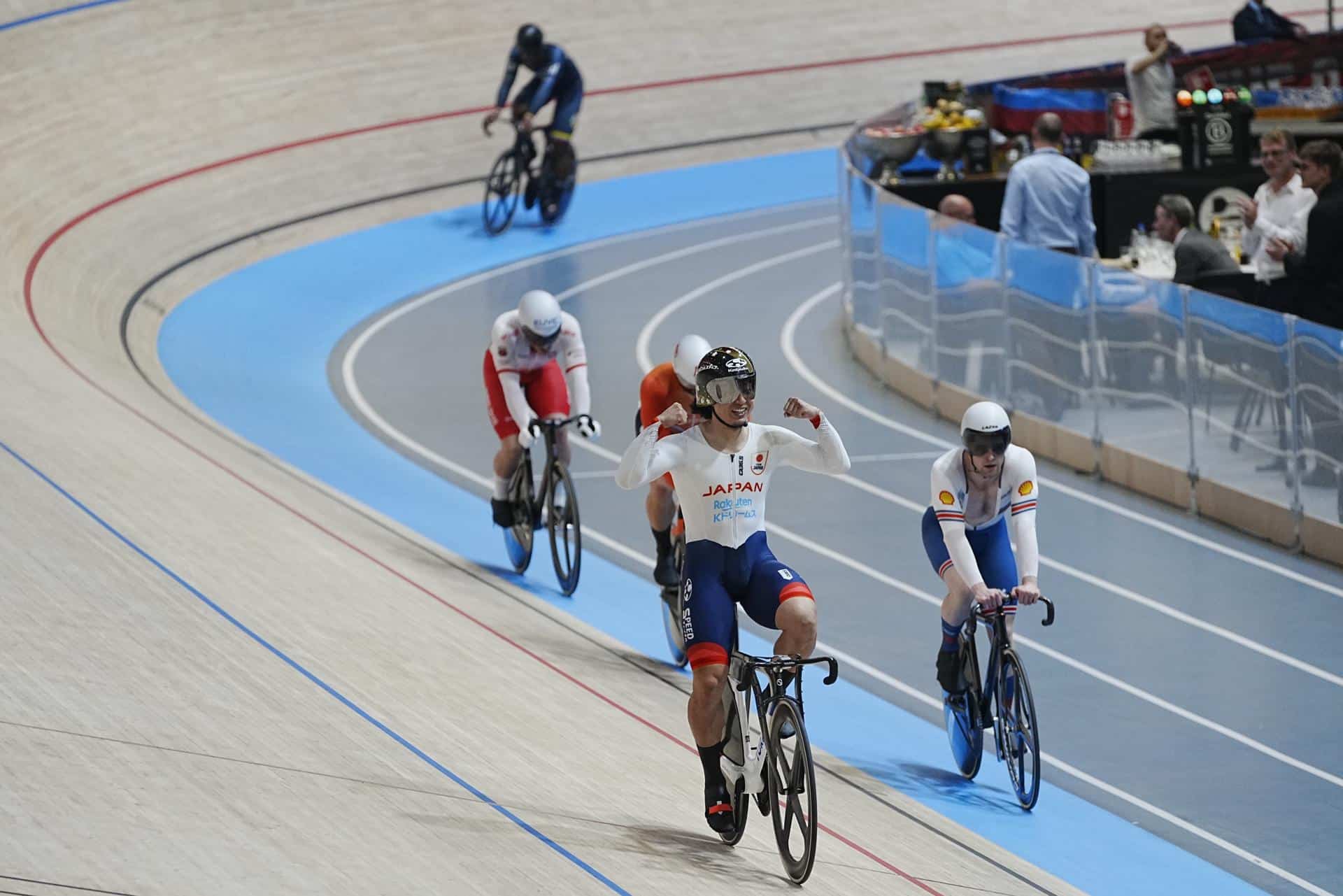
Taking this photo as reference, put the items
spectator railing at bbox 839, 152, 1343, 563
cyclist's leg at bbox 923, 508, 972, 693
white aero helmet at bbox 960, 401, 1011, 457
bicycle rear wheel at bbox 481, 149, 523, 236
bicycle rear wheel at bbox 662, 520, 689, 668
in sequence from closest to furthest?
white aero helmet at bbox 960, 401, 1011, 457
cyclist's leg at bbox 923, 508, 972, 693
bicycle rear wheel at bbox 662, 520, 689, 668
spectator railing at bbox 839, 152, 1343, 563
bicycle rear wheel at bbox 481, 149, 523, 236

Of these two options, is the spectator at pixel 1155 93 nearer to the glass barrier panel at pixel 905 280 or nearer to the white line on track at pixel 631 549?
the white line on track at pixel 631 549

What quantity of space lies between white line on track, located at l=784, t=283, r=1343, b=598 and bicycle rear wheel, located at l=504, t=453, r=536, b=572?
3274 mm

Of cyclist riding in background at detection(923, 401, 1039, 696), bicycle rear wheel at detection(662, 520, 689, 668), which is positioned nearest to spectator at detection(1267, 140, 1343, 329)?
cyclist riding in background at detection(923, 401, 1039, 696)

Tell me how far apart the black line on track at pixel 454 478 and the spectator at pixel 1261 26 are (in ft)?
17.9

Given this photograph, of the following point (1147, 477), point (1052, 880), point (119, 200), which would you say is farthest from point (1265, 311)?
point (119, 200)

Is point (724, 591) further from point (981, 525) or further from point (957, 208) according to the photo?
point (957, 208)

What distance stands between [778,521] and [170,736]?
5.50 metres

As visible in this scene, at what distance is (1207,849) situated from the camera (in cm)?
652

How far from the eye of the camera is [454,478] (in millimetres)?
11562

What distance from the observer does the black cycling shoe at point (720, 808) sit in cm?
557

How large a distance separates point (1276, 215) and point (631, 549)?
163 inches

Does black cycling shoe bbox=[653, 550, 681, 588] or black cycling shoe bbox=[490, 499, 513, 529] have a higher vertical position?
black cycling shoe bbox=[653, 550, 681, 588]

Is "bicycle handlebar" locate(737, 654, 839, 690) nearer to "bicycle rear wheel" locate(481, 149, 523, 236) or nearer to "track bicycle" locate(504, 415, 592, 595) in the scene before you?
"track bicycle" locate(504, 415, 592, 595)

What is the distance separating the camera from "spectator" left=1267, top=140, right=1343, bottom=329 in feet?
31.7
